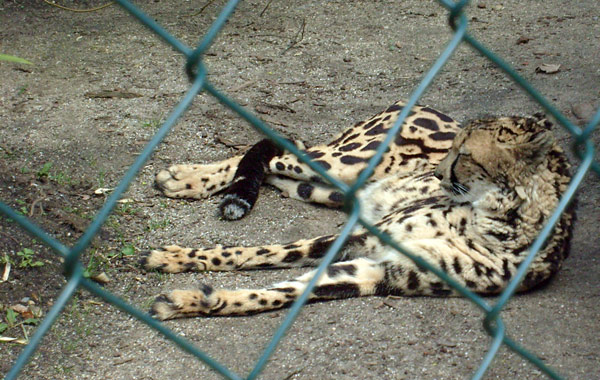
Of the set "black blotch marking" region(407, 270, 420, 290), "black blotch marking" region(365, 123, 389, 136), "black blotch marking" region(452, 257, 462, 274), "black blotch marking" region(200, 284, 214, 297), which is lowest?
"black blotch marking" region(200, 284, 214, 297)

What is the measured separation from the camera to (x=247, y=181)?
15.3 ft

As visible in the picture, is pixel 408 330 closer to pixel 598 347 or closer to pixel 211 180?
pixel 598 347

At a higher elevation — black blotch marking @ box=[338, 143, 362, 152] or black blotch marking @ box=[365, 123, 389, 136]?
black blotch marking @ box=[365, 123, 389, 136]

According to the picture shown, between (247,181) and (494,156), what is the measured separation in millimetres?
1440

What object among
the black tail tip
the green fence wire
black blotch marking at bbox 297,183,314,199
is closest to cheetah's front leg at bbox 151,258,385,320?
the black tail tip

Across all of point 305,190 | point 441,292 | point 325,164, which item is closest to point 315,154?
point 325,164

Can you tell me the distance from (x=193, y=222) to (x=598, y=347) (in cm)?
211

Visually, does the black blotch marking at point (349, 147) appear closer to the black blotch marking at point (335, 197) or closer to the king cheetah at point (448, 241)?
the black blotch marking at point (335, 197)

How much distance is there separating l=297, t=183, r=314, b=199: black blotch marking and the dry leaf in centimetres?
208

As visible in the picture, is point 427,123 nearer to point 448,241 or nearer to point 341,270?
point 448,241

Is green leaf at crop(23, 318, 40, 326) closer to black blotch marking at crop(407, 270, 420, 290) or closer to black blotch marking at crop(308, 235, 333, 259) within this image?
black blotch marking at crop(308, 235, 333, 259)

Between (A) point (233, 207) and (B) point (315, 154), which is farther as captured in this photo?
(B) point (315, 154)

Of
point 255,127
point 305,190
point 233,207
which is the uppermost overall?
point 255,127

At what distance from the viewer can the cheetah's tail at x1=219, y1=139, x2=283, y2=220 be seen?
14.7 feet
